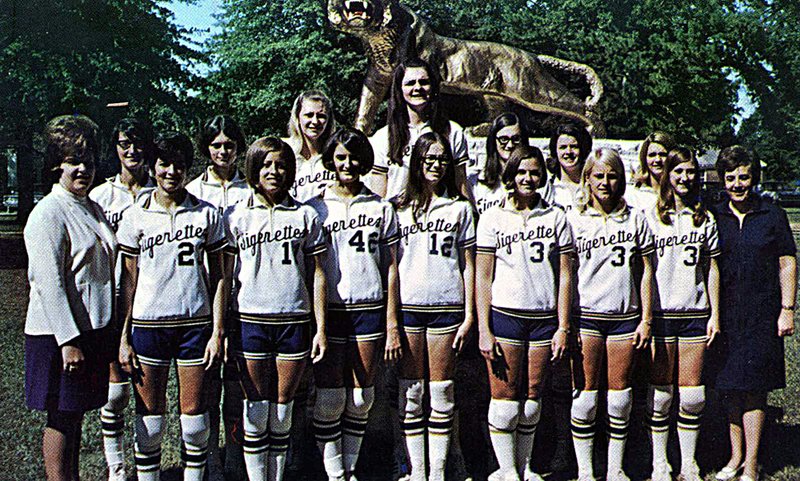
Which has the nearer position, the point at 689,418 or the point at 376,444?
the point at 689,418

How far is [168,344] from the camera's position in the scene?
→ 3.33 meters

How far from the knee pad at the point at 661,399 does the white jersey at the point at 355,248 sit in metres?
1.48

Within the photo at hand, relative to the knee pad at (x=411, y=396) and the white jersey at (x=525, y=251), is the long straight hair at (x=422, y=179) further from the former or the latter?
the knee pad at (x=411, y=396)

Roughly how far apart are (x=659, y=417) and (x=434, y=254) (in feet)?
4.65

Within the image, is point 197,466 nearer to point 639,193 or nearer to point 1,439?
point 1,439

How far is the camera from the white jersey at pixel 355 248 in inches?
141

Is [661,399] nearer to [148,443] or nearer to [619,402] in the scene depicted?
[619,402]

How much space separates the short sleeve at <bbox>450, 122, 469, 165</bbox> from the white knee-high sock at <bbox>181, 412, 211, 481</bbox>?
177 cm

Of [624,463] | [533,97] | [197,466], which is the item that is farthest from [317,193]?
[533,97]

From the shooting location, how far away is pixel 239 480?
4066mm

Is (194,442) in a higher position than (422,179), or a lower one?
lower

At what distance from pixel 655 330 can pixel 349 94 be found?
11.0 m

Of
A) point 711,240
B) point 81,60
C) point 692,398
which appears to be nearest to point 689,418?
point 692,398

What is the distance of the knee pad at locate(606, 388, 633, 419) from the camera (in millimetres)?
3785
